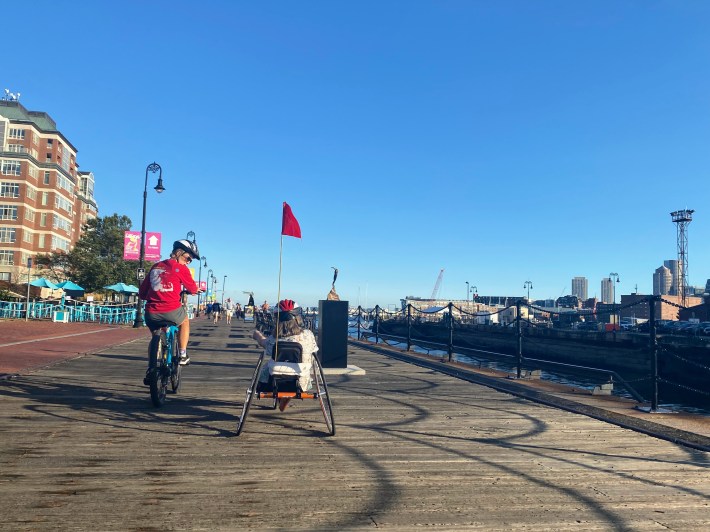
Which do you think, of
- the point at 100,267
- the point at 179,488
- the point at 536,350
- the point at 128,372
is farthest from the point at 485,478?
the point at 100,267

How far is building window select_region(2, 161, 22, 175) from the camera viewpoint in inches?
2427

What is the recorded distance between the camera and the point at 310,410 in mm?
6965

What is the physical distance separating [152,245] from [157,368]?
31.0 m

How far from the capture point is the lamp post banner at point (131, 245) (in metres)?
33.2

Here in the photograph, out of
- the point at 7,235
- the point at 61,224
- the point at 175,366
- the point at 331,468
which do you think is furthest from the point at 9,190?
the point at 331,468

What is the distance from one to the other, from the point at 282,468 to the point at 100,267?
192 ft

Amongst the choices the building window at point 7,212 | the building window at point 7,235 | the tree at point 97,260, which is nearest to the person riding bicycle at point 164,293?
the tree at point 97,260

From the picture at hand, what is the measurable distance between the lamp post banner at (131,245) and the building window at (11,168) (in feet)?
125

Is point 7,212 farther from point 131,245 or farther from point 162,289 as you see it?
point 162,289

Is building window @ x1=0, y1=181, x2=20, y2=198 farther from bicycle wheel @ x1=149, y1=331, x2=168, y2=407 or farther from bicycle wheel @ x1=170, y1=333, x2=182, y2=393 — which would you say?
bicycle wheel @ x1=149, y1=331, x2=168, y2=407

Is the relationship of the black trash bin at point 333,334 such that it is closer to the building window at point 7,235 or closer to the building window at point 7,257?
the building window at point 7,257

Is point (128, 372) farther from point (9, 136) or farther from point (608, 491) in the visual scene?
point (9, 136)

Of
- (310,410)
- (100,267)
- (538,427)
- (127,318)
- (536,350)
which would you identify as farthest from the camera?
(100,267)

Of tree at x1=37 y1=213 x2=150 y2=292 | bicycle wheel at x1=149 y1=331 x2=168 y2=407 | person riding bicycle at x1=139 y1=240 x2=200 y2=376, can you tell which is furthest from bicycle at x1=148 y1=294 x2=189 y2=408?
tree at x1=37 y1=213 x2=150 y2=292
